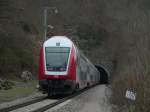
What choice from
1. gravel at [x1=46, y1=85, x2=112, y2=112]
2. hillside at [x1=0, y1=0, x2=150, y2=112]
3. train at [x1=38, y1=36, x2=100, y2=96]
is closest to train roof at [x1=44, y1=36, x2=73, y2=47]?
train at [x1=38, y1=36, x2=100, y2=96]

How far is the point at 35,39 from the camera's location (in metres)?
60.1

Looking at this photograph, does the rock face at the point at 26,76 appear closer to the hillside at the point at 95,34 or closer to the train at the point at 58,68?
the hillside at the point at 95,34

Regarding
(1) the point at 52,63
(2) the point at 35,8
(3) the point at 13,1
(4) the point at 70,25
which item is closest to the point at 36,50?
(2) the point at 35,8

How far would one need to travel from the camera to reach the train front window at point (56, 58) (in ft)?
97.3

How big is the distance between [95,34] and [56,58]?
157ft

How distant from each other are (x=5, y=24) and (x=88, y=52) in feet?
103

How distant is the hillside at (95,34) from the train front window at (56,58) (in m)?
3.27

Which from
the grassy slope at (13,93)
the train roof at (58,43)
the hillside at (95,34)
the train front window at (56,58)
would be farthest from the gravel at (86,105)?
the grassy slope at (13,93)

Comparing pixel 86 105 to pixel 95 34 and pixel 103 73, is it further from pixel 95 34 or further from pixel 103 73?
pixel 103 73

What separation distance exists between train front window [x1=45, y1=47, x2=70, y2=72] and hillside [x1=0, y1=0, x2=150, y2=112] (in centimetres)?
327

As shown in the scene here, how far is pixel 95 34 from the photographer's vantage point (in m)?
77.7

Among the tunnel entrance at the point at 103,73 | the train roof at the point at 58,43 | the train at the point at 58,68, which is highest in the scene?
the train roof at the point at 58,43

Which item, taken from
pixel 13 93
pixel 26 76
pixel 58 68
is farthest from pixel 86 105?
pixel 26 76

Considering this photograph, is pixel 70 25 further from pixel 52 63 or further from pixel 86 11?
pixel 52 63
